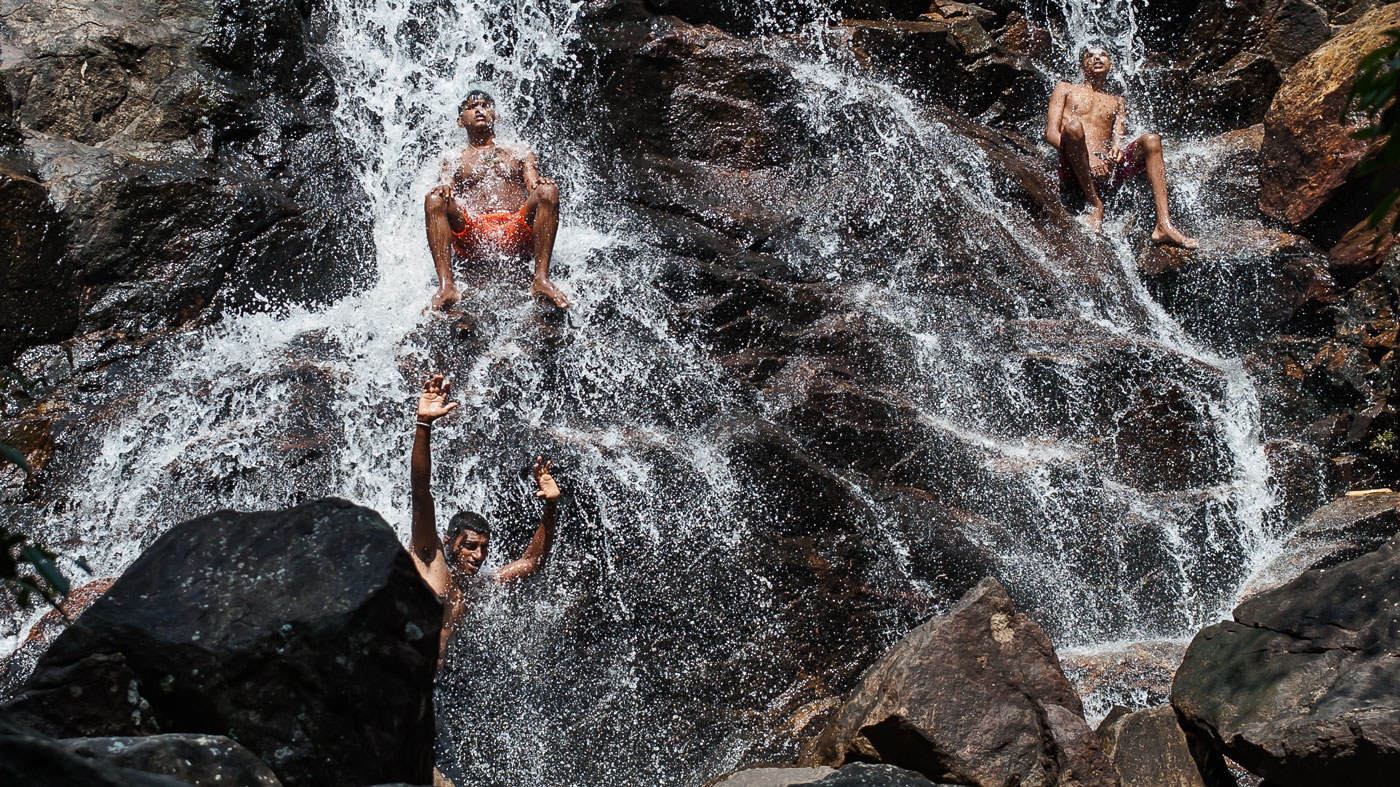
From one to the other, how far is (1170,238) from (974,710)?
5.65 meters

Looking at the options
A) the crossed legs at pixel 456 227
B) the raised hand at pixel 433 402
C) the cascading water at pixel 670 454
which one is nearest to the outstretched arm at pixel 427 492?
the raised hand at pixel 433 402

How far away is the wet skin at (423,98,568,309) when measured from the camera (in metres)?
7.71

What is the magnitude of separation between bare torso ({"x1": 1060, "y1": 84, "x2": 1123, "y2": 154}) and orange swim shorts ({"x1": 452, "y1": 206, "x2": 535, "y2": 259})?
4821 mm

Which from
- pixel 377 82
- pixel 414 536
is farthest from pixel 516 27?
pixel 414 536

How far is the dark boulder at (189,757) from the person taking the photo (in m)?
2.83

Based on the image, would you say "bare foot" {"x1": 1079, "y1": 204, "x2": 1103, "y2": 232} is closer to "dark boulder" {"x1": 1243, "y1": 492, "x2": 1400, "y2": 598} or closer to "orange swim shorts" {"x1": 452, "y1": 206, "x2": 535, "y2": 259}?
"dark boulder" {"x1": 1243, "y1": 492, "x2": 1400, "y2": 598}

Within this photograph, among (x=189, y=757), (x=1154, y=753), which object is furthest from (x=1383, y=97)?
(x=1154, y=753)

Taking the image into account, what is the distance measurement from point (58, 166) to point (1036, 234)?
7.21 meters

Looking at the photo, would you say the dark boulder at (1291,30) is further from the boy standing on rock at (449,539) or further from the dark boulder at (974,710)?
the boy standing on rock at (449,539)

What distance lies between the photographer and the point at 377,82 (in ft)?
33.3

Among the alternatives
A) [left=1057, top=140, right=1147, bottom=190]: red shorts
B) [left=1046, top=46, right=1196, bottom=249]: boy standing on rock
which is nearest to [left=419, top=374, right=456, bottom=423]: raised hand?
[left=1046, top=46, right=1196, bottom=249]: boy standing on rock

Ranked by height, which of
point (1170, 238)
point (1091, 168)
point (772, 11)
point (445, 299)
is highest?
point (772, 11)

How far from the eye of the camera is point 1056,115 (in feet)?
32.8

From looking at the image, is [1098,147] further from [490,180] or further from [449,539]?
[449,539]
